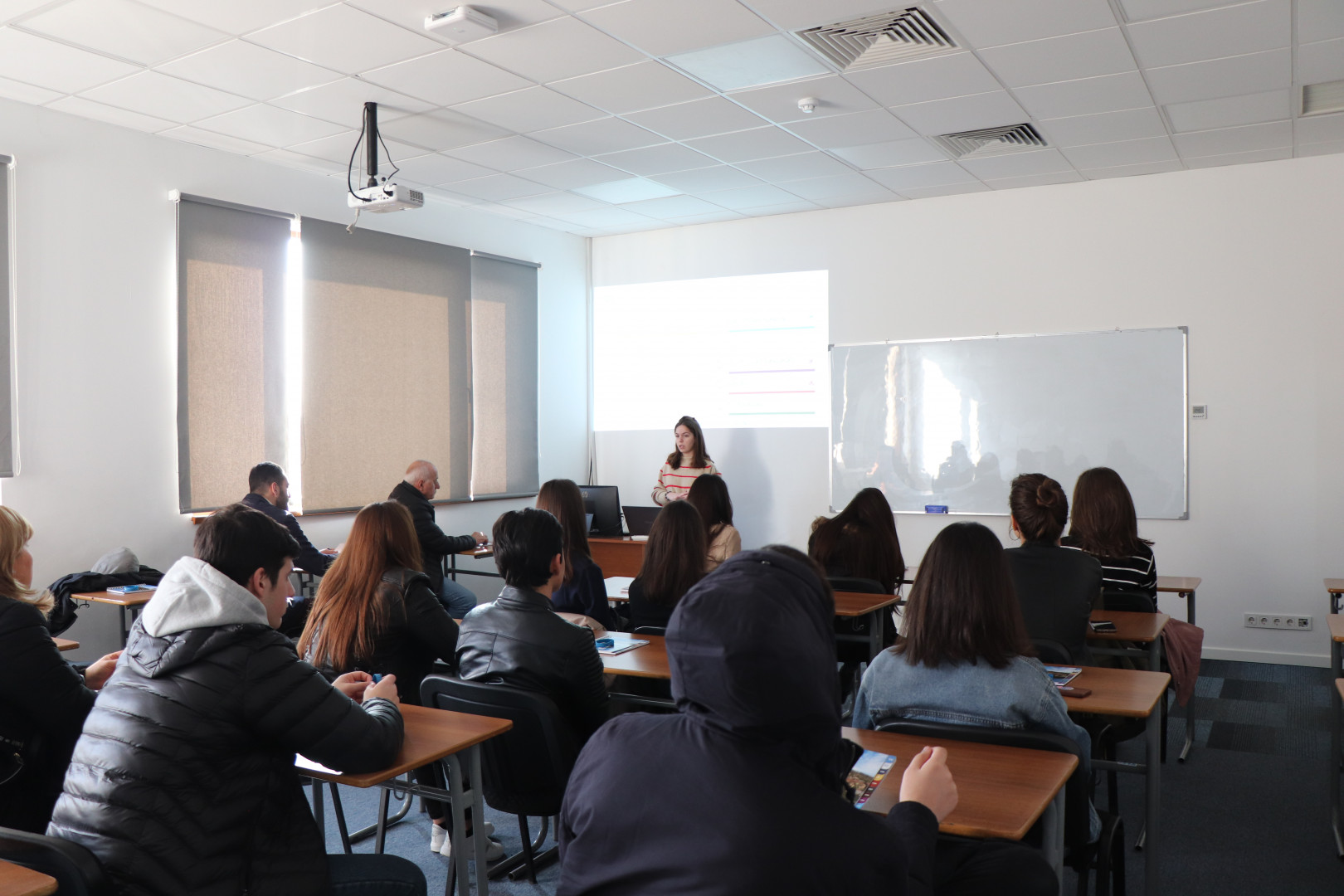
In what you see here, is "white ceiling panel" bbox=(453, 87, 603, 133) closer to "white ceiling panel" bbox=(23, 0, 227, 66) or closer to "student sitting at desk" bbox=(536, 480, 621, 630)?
"white ceiling panel" bbox=(23, 0, 227, 66)

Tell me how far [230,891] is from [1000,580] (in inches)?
62.2

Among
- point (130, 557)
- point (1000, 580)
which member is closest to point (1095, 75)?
point (1000, 580)

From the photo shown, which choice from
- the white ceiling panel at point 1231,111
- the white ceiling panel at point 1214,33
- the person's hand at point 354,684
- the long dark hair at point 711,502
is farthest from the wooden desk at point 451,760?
the white ceiling panel at point 1231,111

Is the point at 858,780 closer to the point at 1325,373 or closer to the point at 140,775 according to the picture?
the point at 140,775

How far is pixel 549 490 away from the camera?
4.11 meters

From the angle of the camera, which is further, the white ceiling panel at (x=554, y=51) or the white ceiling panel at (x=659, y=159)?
the white ceiling panel at (x=659, y=159)

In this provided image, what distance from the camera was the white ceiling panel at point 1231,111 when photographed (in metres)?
4.65

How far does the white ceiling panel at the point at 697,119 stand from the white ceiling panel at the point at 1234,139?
2379 mm

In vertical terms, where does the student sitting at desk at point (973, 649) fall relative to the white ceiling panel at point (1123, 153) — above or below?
below

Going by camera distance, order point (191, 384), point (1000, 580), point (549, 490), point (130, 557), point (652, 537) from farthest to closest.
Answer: point (191, 384) → point (130, 557) → point (549, 490) → point (652, 537) → point (1000, 580)

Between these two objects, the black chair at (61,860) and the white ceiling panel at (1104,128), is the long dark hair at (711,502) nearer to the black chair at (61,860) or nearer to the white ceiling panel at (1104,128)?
Result: the white ceiling panel at (1104,128)

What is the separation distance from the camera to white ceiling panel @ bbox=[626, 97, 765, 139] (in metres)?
4.75

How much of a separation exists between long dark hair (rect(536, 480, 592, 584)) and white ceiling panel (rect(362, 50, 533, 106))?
5.93ft

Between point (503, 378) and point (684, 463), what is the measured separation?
150 centimetres
